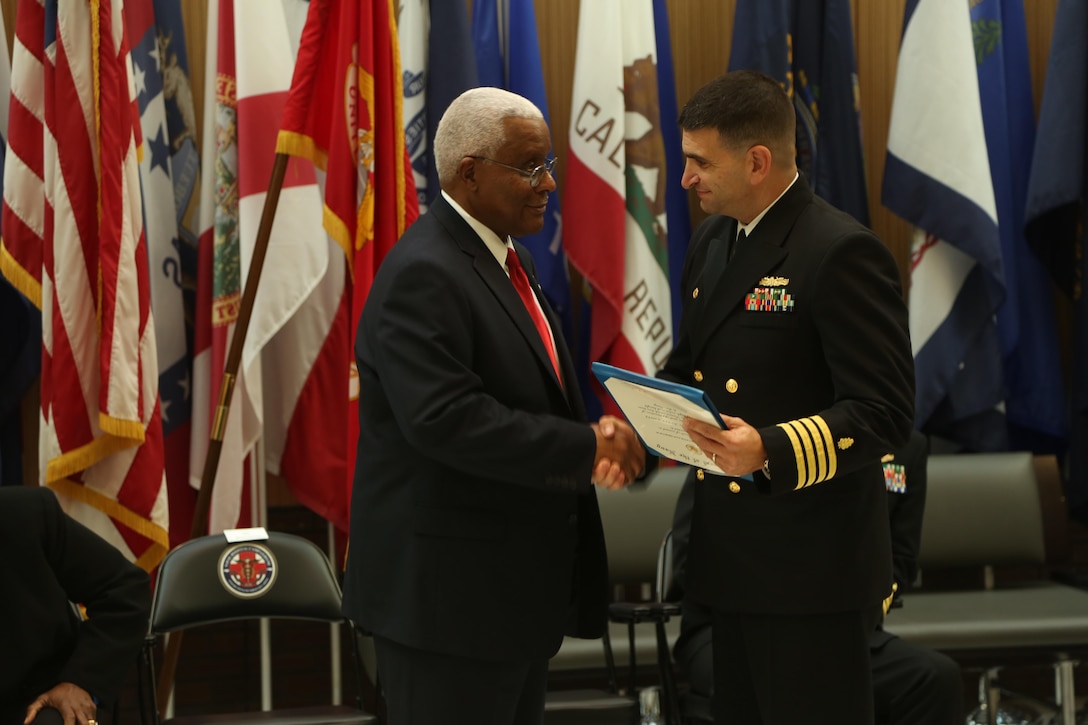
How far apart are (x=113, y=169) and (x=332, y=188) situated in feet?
2.33

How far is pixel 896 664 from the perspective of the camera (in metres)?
3.66

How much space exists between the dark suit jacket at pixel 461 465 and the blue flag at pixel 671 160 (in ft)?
8.27

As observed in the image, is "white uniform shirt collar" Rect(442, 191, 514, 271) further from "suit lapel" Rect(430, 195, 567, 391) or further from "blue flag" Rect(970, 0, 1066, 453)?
"blue flag" Rect(970, 0, 1066, 453)

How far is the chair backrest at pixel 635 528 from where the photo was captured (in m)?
4.53

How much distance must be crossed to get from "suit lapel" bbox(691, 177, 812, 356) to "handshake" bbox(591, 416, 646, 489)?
240mm

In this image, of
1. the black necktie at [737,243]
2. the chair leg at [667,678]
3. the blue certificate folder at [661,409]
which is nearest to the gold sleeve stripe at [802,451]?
the blue certificate folder at [661,409]

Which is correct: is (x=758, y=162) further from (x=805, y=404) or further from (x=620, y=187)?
(x=620, y=187)

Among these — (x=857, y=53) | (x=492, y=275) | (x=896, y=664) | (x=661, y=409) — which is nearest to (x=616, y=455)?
(x=661, y=409)

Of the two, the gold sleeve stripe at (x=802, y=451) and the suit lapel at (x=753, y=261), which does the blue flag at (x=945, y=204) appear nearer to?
the suit lapel at (x=753, y=261)

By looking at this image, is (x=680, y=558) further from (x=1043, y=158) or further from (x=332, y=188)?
(x=1043, y=158)

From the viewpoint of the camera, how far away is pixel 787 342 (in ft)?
8.03

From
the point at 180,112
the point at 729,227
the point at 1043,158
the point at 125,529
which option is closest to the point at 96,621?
the point at 125,529

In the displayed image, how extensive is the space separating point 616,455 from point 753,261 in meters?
0.48

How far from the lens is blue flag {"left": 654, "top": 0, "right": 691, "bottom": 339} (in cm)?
490
